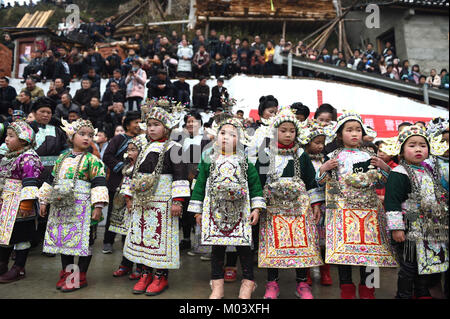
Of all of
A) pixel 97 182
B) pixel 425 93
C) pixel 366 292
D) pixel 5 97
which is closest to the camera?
pixel 366 292

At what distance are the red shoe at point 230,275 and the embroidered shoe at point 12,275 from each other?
2231 mm

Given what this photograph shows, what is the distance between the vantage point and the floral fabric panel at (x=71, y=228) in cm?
336

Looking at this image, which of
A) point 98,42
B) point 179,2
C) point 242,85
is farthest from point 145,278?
point 179,2

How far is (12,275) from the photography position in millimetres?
3535

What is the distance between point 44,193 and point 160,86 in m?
5.85

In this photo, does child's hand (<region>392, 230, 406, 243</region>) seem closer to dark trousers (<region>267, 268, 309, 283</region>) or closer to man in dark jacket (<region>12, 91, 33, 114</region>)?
dark trousers (<region>267, 268, 309, 283</region>)

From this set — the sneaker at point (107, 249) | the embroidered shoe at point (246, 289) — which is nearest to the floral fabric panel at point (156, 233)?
the embroidered shoe at point (246, 289)

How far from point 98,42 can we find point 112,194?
502 inches

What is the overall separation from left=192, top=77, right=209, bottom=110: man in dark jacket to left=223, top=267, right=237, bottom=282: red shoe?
6.46 meters

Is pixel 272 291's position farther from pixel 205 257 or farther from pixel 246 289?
pixel 205 257

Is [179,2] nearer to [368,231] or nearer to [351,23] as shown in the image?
[351,23]

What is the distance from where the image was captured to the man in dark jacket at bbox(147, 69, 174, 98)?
348 inches

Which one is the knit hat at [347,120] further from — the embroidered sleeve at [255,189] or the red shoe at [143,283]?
the red shoe at [143,283]

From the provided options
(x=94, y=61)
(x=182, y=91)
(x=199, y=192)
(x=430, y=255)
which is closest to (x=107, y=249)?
(x=199, y=192)
